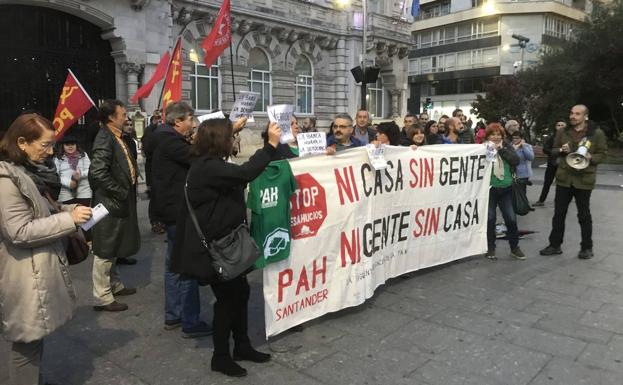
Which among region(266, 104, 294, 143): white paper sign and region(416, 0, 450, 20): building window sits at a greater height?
region(416, 0, 450, 20): building window

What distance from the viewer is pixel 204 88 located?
2191 cm

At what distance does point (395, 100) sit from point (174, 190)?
97.5ft

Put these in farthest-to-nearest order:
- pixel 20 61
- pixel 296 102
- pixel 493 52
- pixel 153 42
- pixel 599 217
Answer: pixel 493 52 < pixel 296 102 < pixel 153 42 < pixel 20 61 < pixel 599 217

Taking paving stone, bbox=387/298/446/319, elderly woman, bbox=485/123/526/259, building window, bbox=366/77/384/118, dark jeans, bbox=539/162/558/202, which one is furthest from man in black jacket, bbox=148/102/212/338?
building window, bbox=366/77/384/118

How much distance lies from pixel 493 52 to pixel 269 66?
39.6 meters

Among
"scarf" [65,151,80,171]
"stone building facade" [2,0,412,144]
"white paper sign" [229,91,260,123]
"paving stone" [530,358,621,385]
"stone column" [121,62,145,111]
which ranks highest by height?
"stone building facade" [2,0,412,144]

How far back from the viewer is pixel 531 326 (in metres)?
4.27

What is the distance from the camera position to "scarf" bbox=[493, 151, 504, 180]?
20.7 ft

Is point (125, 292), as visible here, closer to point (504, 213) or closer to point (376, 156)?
point (376, 156)

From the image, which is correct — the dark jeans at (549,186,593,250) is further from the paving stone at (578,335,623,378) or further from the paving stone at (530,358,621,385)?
the paving stone at (530,358,621,385)

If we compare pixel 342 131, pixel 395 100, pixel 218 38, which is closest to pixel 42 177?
pixel 342 131

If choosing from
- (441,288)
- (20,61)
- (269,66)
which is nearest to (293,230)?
(441,288)

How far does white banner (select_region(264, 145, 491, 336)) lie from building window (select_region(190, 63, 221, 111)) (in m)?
17.0

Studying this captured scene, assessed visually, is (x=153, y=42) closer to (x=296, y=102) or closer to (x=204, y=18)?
(x=204, y=18)
